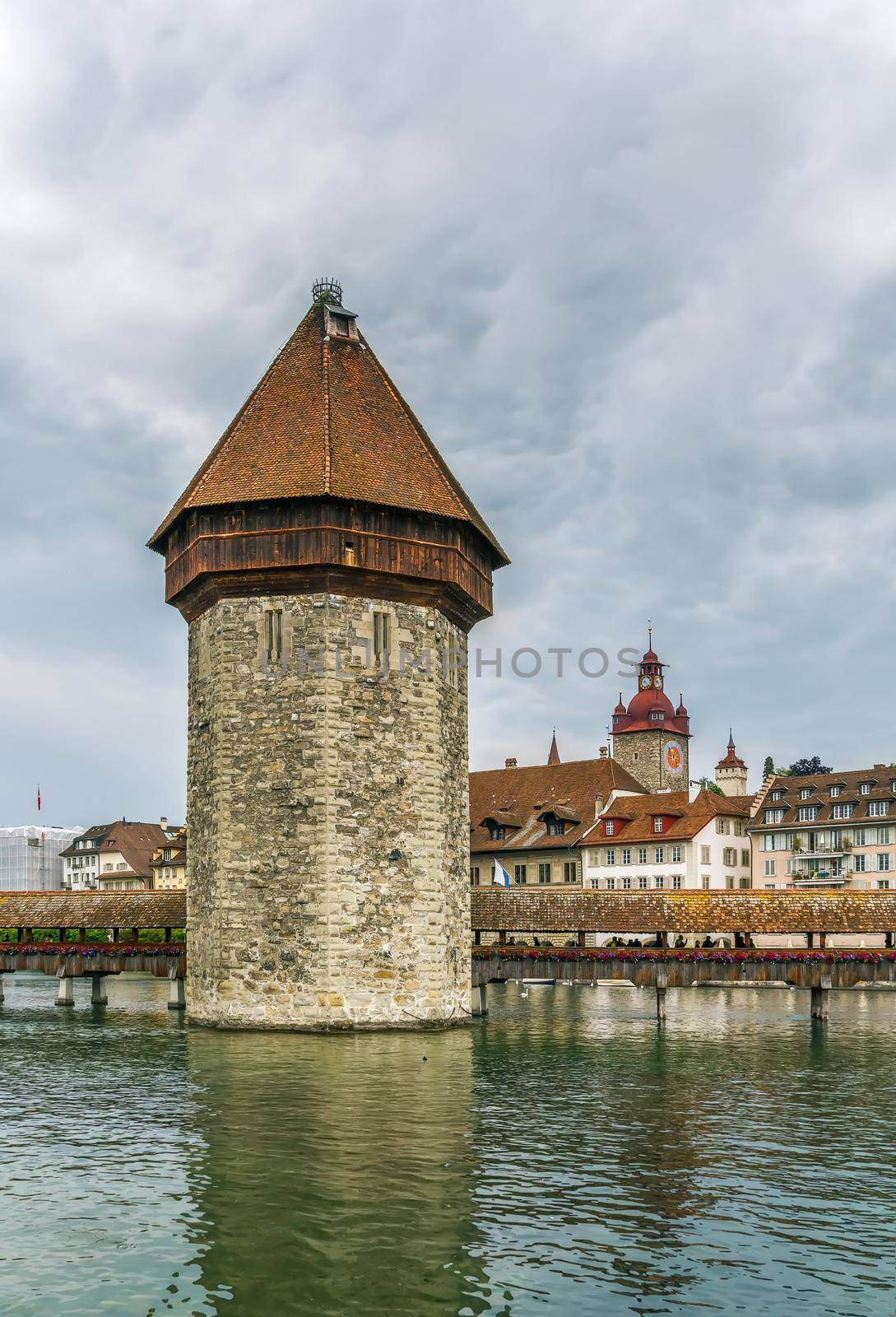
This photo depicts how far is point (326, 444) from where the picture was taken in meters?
24.0

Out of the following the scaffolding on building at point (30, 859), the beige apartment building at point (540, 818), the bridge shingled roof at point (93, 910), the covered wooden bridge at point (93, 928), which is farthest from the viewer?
the scaffolding on building at point (30, 859)

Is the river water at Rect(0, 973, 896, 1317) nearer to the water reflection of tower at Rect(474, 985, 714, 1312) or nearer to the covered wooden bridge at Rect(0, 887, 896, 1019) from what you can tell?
A: the water reflection of tower at Rect(474, 985, 714, 1312)

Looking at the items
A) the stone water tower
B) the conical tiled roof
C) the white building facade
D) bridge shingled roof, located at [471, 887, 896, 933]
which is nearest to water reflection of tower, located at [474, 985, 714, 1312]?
the stone water tower

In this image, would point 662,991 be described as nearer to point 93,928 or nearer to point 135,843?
point 93,928

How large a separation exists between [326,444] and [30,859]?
3334 inches

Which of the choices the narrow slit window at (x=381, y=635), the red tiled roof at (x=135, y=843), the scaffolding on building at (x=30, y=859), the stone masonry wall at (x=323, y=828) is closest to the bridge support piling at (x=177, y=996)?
the stone masonry wall at (x=323, y=828)

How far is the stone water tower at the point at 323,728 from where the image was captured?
2236 cm

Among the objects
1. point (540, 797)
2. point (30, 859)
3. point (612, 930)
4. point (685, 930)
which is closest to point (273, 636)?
point (612, 930)

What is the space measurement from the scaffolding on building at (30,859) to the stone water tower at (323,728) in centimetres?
8138

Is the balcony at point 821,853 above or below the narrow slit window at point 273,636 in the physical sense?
below

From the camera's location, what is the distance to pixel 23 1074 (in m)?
18.3

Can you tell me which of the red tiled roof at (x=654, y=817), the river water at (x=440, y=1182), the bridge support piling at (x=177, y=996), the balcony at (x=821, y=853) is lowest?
the bridge support piling at (x=177, y=996)

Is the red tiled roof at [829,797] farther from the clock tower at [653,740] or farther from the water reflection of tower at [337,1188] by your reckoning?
the water reflection of tower at [337,1188]

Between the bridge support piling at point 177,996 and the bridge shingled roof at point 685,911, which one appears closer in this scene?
the bridge shingled roof at point 685,911
